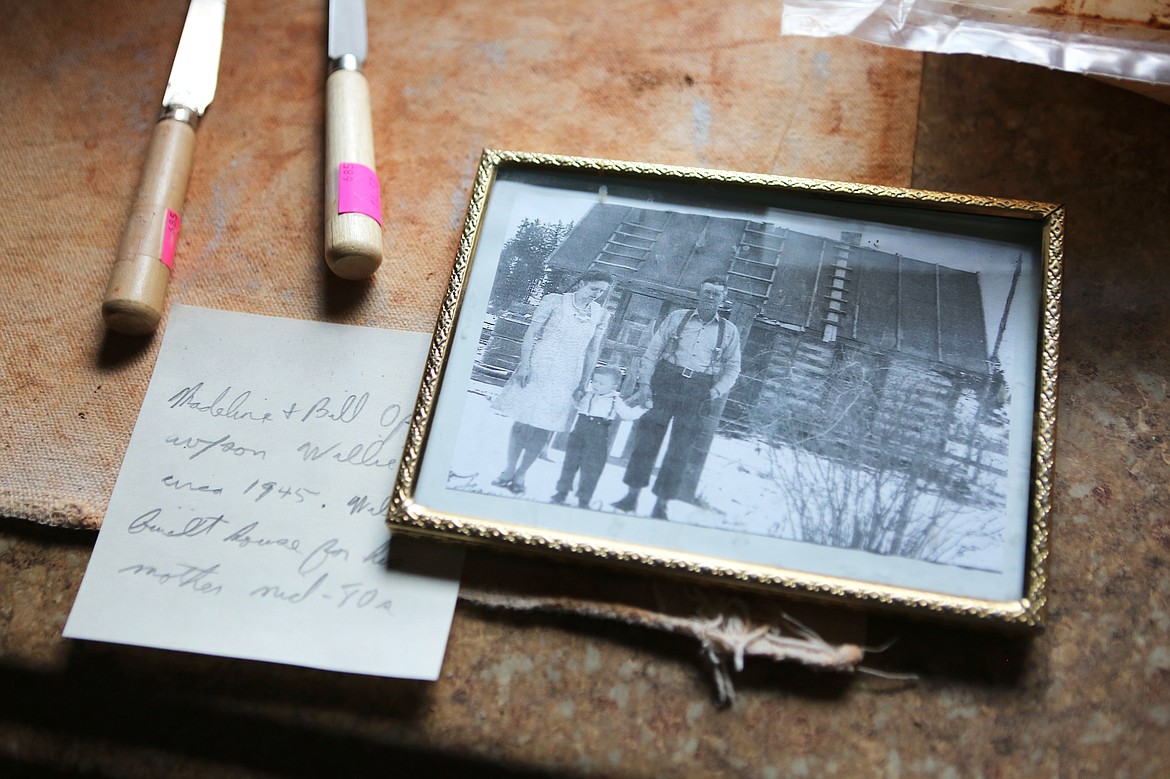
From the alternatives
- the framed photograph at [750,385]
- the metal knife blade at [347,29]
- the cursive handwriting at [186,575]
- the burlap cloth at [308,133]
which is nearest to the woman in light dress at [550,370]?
the framed photograph at [750,385]

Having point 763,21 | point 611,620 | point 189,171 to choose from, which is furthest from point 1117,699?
point 189,171

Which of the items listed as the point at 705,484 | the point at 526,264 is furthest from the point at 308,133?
the point at 705,484

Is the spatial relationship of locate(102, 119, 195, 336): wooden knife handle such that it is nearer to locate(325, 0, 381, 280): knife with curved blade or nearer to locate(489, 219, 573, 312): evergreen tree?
locate(325, 0, 381, 280): knife with curved blade

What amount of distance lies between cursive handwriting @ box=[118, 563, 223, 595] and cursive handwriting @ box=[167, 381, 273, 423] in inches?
4.6

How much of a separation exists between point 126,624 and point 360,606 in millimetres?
164

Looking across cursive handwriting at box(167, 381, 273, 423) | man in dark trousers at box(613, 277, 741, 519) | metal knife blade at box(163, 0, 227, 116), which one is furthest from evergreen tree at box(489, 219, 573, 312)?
metal knife blade at box(163, 0, 227, 116)

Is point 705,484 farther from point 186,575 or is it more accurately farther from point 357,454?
point 186,575

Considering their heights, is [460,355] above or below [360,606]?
above

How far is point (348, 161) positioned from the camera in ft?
2.23

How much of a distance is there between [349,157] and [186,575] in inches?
13.9

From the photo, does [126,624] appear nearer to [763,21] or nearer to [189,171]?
[189,171]

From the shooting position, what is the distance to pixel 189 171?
0.72 meters

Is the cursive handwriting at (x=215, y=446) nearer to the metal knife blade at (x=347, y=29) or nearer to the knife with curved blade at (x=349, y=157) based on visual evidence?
the knife with curved blade at (x=349, y=157)

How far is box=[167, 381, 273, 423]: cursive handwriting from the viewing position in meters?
0.64
